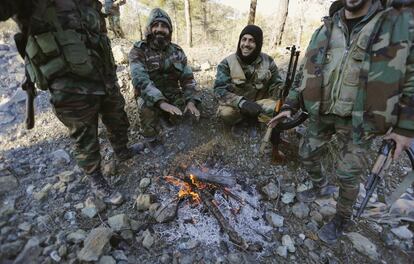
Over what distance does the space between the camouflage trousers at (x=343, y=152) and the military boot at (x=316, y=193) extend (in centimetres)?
46

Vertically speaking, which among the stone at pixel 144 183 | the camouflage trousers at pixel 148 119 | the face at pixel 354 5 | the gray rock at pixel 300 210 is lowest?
the gray rock at pixel 300 210

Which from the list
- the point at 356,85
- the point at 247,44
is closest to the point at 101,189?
the point at 247,44

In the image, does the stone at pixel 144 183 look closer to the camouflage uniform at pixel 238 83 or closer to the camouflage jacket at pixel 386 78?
the camouflage uniform at pixel 238 83

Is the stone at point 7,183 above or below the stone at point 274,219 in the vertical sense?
above

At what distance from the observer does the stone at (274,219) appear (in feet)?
9.83

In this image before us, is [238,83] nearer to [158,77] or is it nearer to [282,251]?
[158,77]

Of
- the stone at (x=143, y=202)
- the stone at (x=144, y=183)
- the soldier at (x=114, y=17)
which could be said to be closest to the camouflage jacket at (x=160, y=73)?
the stone at (x=144, y=183)

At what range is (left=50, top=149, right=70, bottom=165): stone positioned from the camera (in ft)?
12.1

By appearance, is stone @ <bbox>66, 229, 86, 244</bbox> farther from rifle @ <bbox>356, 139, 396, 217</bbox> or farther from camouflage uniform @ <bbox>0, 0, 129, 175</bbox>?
rifle @ <bbox>356, 139, 396, 217</bbox>

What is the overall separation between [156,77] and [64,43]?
1749mm

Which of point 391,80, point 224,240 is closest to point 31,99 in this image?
point 224,240

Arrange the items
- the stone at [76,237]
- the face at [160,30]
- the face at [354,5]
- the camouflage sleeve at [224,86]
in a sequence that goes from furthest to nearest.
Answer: the camouflage sleeve at [224,86], the face at [160,30], the stone at [76,237], the face at [354,5]

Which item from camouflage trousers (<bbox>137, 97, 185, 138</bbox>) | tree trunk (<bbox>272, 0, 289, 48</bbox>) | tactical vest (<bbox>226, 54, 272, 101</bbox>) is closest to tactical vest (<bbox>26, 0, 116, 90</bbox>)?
camouflage trousers (<bbox>137, 97, 185, 138</bbox>)

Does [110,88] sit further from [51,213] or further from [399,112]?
[399,112]
